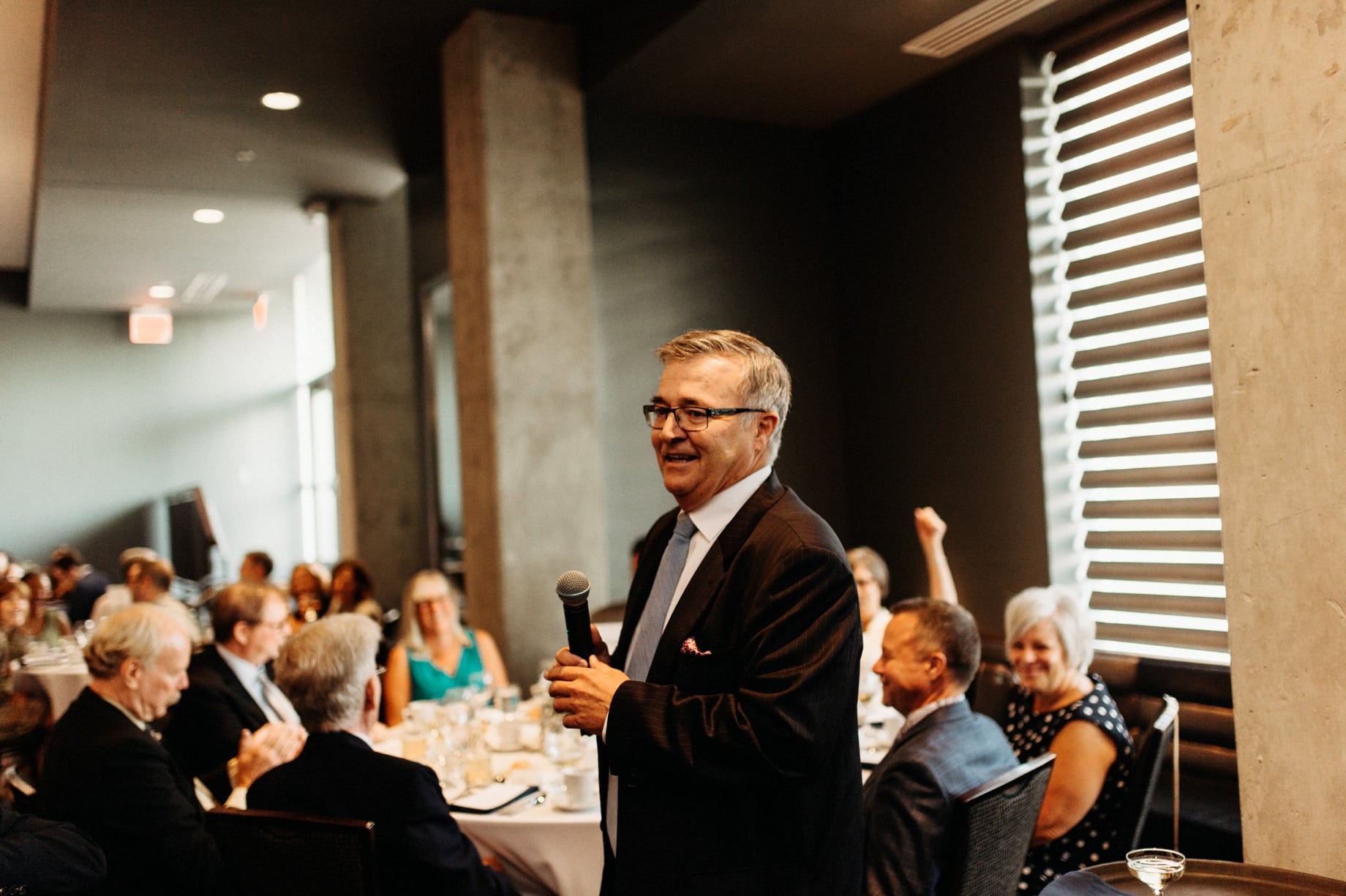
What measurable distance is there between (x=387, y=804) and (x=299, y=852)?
0.19 metres

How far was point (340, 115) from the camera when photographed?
682 cm

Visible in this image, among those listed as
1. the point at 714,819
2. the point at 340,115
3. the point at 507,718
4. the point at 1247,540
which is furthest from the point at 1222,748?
the point at 340,115

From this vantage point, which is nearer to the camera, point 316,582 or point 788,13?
point 788,13

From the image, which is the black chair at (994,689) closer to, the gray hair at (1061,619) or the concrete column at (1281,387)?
the gray hair at (1061,619)

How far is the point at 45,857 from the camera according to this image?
7.27 feet

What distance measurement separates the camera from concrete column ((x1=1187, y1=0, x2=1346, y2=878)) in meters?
1.97

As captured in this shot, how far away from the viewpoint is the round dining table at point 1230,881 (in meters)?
1.81

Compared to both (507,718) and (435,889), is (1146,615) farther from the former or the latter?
(435,889)

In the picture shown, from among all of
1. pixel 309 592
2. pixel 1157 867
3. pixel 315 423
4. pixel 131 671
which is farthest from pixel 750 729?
pixel 315 423

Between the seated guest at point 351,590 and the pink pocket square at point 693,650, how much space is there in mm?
4433

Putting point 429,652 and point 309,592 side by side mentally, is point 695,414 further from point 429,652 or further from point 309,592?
point 309,592

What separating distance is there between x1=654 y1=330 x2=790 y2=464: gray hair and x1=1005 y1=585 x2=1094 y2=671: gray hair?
1575 mm

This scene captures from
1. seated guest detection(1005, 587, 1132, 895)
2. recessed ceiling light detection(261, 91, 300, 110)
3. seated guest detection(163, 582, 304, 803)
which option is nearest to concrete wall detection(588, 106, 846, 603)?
recessed ceiling light detection(261, 91, 300, 110)

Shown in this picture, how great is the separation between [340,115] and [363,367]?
7.42 feet
